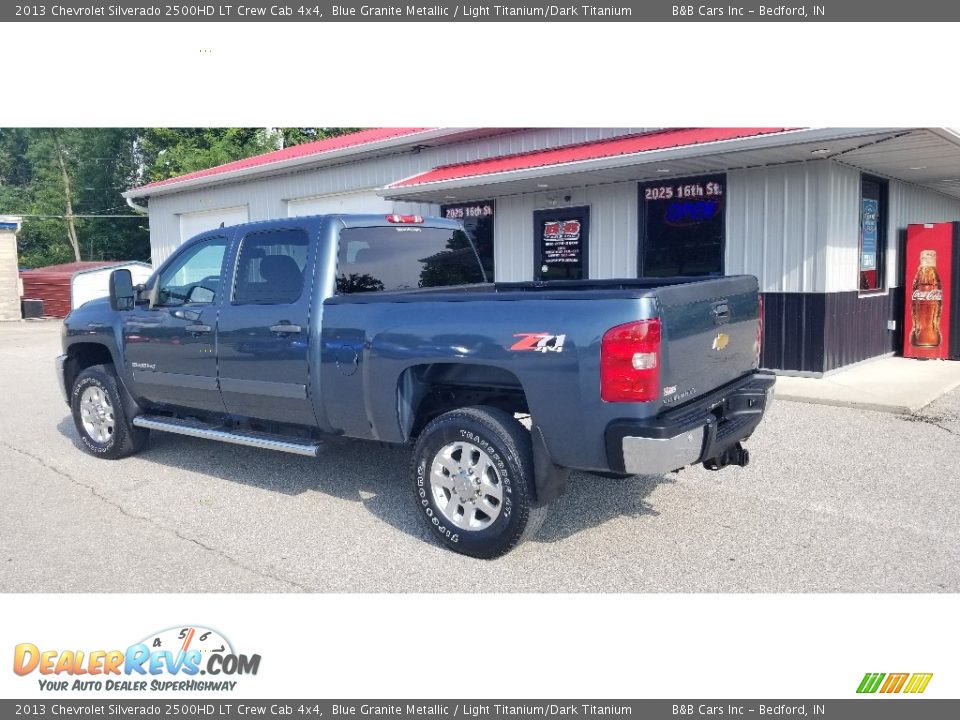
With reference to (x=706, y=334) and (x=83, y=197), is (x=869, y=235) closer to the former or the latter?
(x=706, y=334)

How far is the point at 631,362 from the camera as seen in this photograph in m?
3.81

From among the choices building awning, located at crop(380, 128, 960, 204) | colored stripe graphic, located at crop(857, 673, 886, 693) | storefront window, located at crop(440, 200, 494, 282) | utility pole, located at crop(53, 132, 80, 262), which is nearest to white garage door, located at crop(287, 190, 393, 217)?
storefront window, located at crop(440, 200, 494, 282)

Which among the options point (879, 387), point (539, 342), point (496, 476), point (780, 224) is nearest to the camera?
point (539, 342)

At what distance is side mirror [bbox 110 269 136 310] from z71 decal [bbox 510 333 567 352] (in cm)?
374

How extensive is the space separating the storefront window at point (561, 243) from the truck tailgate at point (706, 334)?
7.70 meters

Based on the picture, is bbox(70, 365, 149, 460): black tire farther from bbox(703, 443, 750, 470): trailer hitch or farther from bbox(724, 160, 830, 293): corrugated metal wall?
bbox(724, 160, 830, 293): corrugated metal wall

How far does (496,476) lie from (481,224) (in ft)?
34.2

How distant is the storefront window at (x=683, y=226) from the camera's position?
11.1 meters

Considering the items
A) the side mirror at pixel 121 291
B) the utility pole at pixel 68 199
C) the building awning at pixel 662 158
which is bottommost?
the side mirror at pixel 121 291

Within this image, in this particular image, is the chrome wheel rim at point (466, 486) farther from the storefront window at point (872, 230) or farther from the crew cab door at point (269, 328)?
the storefront window at point (872, 230)

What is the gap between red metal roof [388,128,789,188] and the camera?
9.52m

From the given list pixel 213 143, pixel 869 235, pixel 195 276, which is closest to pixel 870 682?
pixel 195 276

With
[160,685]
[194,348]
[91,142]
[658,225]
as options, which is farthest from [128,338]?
[91,142]

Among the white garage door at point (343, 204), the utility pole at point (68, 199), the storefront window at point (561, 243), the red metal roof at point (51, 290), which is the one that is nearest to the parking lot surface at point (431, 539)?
the storefront window at point (561, 243)
